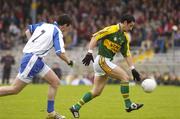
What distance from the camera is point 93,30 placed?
3622cm

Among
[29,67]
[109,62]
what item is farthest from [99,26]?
[29,67]

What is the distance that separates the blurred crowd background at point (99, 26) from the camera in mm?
34094

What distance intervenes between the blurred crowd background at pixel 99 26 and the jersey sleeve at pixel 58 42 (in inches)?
754

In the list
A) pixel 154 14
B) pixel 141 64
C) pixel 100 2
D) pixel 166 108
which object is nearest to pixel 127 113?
pixel 166 108

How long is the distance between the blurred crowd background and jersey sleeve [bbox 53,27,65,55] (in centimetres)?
1915

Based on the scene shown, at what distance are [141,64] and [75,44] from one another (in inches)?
161

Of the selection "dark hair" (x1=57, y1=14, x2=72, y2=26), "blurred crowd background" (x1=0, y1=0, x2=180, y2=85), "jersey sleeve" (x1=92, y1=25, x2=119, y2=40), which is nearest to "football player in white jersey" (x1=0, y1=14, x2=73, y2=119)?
"dark hair" (x1=57, y1=14, x2=72, y2=26)

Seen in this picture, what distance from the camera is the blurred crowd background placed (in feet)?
112

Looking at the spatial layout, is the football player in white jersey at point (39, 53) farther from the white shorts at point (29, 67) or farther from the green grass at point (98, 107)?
the green grass at point (98, 107)

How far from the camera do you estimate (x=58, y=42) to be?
13586mm

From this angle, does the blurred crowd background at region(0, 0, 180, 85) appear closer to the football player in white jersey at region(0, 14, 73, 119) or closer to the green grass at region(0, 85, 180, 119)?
the green grass at region(0, 85, 180, 119)

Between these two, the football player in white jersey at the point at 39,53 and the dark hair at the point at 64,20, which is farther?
the dark hair at the point at 64,20

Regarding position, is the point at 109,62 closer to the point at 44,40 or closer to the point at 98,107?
the point at 44,40

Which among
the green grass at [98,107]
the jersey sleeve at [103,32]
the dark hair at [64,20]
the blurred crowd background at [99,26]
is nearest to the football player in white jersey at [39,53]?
the dark hair at [64,20]
